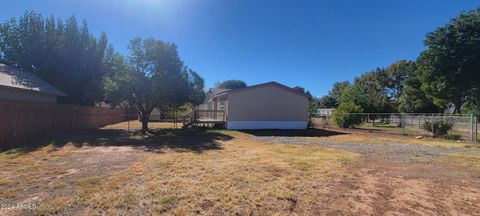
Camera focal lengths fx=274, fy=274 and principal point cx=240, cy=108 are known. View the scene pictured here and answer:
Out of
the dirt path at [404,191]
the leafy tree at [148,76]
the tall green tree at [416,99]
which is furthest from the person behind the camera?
the tall green tree at [416,99]

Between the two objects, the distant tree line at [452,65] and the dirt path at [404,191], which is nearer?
the dirt path at [404,191]

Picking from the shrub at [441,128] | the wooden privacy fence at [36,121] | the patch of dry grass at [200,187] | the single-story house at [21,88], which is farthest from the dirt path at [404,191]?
the single-story house at [21,88]

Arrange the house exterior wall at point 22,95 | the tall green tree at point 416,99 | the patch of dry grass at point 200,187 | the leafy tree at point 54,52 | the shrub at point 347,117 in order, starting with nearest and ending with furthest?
the patch of dry grass at point 200,187 < the house exterior wall at point 22,95 < the leafy tree at point 54,52 < the shrub at point 347,117 < the tall green tree at point 416,99

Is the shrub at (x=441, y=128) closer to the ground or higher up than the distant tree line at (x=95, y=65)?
closer to the ground

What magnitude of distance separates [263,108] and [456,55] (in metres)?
17.3

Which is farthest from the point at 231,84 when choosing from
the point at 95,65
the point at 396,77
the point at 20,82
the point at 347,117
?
the point at 20,82

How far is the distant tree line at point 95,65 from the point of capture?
53.4 ft

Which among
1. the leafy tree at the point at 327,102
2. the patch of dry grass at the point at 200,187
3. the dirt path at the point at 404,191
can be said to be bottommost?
the dirt path at the point at 404,191

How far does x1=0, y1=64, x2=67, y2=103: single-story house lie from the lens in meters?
12.8

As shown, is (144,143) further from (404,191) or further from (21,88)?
(404,191)

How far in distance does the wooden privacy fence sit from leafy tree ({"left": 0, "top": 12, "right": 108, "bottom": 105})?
2.10 meters

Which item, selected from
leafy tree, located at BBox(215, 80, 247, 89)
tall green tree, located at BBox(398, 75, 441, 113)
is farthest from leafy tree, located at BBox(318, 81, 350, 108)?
tall green tree, located at BBox(398, 75, 441, 113)

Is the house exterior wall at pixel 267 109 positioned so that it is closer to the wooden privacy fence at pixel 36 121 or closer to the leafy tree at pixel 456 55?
the wooden privacy fence at pixel 36 121

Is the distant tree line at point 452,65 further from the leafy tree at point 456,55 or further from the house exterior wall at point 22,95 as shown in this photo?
the house exterior wall at point 22,95
